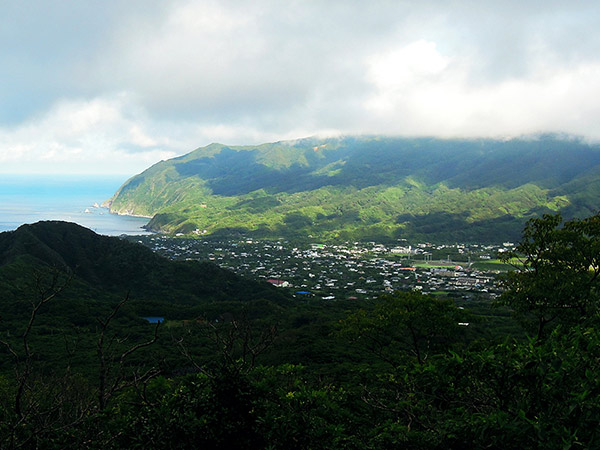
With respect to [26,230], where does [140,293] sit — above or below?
below

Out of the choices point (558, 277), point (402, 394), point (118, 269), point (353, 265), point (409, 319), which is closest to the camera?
point (402, 394)

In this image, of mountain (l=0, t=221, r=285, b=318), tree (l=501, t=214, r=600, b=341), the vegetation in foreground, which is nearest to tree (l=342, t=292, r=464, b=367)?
the vegetation in foreground

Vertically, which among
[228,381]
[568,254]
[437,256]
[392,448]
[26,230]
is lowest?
[437,256]

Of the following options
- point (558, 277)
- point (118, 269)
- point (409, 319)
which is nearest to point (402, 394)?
point (409, 319)

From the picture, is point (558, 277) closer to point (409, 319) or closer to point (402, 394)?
point (409, 319)

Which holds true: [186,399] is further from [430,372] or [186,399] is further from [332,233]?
[332,233]

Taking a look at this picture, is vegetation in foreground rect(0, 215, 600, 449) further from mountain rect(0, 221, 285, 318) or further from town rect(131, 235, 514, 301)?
town rect(131, 235, 514, 301)

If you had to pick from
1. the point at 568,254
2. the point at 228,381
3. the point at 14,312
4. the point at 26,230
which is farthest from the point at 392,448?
the point at 26,230

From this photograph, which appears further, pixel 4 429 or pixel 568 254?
pixel 568 254
